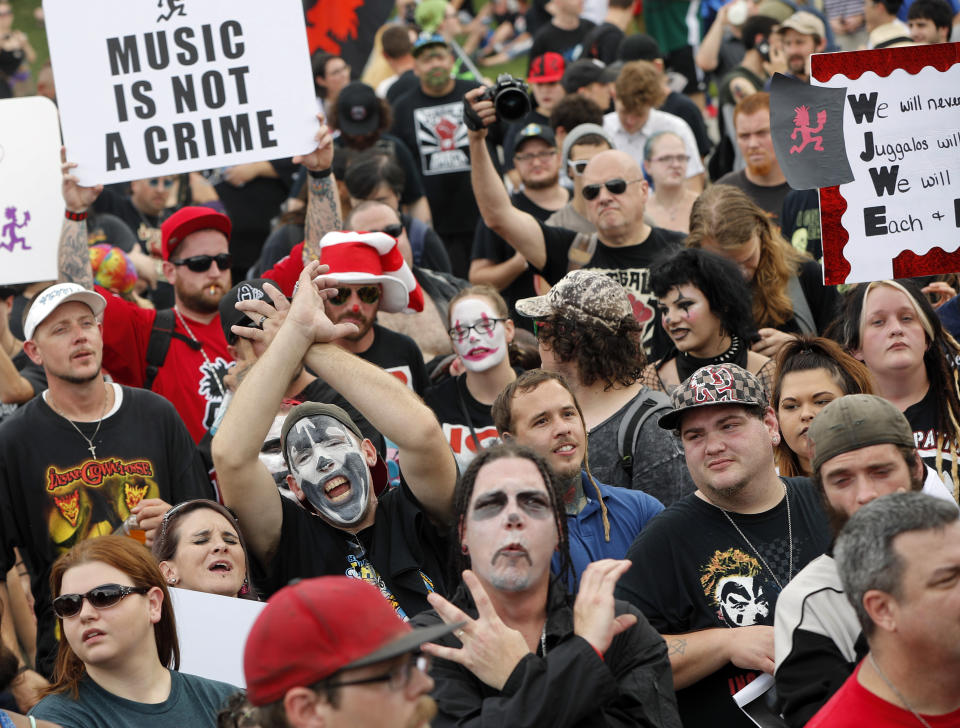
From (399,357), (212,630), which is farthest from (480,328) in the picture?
(212,630)

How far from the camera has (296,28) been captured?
5.97m

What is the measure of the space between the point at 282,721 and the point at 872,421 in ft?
6.50

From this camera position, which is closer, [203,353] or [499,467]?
[499,467]

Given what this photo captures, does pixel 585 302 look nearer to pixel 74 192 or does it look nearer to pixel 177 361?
pixel 177 361

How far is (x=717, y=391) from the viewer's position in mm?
4293

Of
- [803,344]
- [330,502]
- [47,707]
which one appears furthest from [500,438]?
[47,707]

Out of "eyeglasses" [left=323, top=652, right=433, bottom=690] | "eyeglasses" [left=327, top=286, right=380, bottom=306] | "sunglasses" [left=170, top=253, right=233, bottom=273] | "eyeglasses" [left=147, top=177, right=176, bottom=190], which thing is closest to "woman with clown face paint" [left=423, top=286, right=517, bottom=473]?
"eyeglasses" [left=327, top=286, right=380, bottom=306]

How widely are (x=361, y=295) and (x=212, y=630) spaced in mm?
2018

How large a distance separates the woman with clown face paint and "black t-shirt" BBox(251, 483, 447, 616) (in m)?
1.21

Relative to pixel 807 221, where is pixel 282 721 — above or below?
below

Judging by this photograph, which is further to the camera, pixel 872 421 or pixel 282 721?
pixel 872 421

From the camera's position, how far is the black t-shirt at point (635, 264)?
6.47 m

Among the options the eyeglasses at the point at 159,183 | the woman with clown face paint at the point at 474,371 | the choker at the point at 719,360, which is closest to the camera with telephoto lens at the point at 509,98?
the woman with clown face paint at the point at 474,371

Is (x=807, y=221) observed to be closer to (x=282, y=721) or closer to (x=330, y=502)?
(x=330, y=502)
